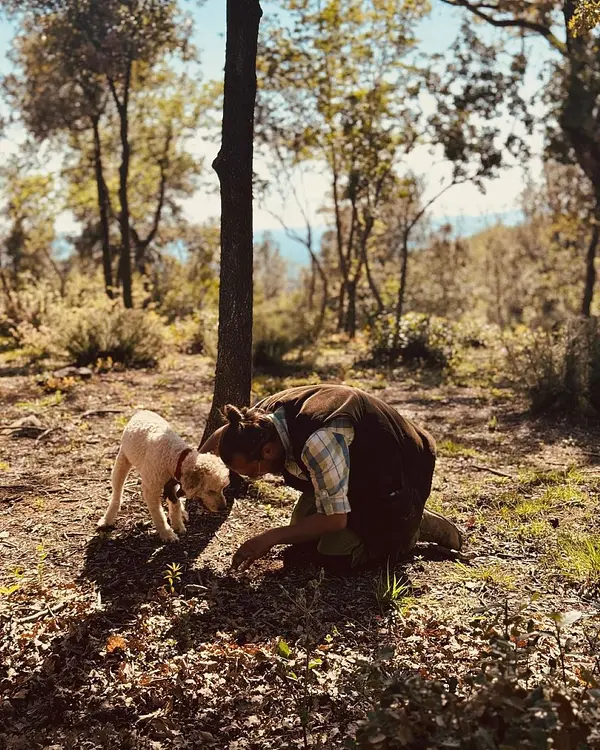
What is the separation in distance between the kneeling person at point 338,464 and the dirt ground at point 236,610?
0.30 m

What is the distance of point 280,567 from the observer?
156 inches

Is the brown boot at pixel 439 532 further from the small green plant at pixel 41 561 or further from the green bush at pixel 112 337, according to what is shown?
the green bush at pixel 112 337

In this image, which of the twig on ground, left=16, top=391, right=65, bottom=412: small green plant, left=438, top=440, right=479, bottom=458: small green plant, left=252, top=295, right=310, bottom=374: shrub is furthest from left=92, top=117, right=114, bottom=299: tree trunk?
left=438, top=440, right=479, bottom=458: small green plant

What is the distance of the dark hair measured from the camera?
318 centimetres

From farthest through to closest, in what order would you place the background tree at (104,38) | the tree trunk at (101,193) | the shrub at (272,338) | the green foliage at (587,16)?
the tree trunk at (101,193) < the background tree at (104,38) < the shrub at (272,338) < the green foliage at (587,16)

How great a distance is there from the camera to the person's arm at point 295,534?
128 inches

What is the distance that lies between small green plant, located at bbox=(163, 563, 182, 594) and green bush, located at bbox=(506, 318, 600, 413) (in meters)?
5.42

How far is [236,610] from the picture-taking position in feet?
11.5

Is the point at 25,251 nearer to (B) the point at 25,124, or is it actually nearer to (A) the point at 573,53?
(B) the point at 25,124

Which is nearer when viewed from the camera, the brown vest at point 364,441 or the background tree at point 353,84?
the brown vest at point 364,441

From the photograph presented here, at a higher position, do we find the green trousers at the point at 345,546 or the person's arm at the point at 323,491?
the person's arm at the point at 323,491

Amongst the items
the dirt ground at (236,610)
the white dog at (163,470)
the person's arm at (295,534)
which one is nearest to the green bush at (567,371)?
the dirt ground at (236,610)

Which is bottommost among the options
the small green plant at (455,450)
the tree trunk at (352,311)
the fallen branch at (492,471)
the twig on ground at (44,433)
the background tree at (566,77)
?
the fallen branch at (492,471)

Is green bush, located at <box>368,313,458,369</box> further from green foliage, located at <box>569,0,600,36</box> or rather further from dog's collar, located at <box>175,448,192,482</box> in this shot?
dog's collar, located at <box>175,448,192,482</box>
